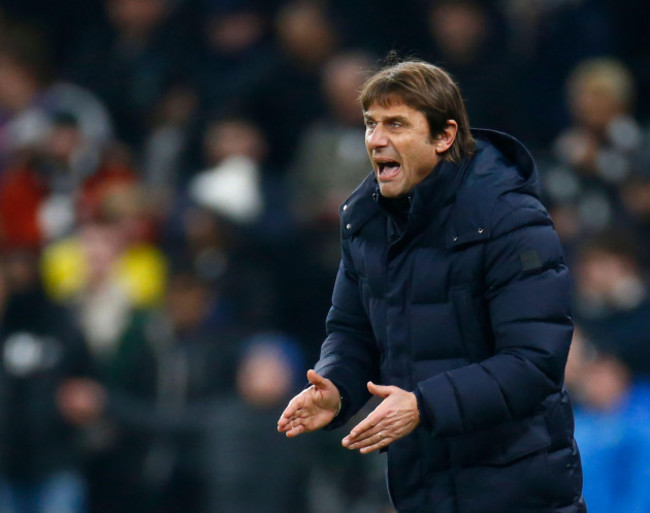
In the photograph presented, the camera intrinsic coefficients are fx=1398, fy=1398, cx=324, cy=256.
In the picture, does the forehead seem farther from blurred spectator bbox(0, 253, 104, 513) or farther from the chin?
blurred spectator bbox(0, 253, 104, 513)

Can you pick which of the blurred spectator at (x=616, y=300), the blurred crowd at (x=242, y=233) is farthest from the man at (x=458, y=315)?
the blurred spectator at (x=616, y=300)

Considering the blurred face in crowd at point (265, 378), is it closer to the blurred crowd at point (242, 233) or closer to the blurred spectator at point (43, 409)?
the blurred crowd at point (242, 233)

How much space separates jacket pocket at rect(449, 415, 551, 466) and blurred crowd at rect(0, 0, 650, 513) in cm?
214

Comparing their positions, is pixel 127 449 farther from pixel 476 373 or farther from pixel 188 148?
pixel 476 373

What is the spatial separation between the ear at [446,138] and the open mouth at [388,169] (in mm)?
111

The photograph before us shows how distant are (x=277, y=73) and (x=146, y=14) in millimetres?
1314

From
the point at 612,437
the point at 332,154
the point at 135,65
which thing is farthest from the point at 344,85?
the point at 612,437

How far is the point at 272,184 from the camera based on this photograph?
24.5 ft

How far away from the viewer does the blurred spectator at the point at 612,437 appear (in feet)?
17.8

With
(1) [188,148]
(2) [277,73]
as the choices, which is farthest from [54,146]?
(2) [277,73]

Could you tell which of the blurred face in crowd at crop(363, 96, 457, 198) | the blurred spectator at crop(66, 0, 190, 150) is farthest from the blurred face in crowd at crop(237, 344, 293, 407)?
the blurred face in crowd at crop(363, 96, 457, 198)

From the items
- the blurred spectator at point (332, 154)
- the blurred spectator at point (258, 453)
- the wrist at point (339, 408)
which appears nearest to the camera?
the wrist at point (339, 408)

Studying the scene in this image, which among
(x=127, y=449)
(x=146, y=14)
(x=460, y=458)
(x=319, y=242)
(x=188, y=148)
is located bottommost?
(x=460, y=458)

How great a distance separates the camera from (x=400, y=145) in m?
3.41
